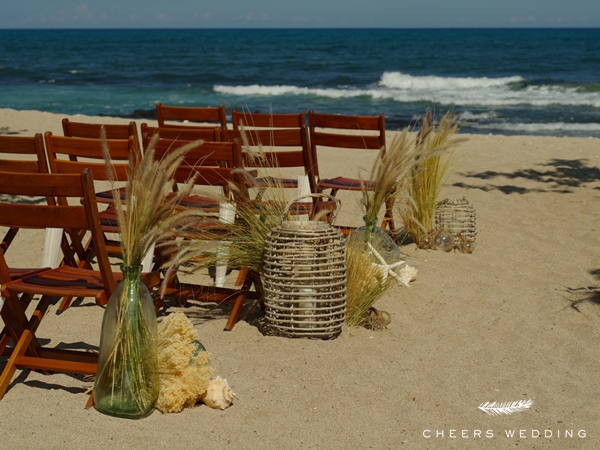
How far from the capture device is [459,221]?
6.55 metres

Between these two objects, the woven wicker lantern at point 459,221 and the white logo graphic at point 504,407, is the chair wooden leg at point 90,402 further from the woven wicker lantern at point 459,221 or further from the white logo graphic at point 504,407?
the woven wicker lantern at point 459,221

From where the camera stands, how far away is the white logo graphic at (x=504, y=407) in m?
3.74

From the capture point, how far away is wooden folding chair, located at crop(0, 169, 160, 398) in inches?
134

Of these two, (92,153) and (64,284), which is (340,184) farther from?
(64,284)

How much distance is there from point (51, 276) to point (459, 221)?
12.3ft

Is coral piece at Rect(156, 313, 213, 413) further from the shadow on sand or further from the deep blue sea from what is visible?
the deep blue sea

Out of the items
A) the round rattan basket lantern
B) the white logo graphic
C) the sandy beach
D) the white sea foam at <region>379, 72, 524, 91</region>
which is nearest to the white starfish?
the sandy beach

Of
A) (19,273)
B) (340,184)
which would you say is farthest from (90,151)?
(340,184)

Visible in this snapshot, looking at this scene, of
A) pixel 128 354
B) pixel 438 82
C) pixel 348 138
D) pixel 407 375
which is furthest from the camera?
pixel 438 82

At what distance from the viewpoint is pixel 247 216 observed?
4625mm

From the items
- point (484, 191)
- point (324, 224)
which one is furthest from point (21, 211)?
point (484, 191)

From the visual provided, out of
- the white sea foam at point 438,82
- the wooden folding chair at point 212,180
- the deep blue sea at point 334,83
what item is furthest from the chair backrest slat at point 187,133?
the white sea foam at point 438,82

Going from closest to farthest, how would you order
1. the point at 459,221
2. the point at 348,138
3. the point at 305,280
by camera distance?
the point at 305,280
the point at 348,138
the point at 459,221

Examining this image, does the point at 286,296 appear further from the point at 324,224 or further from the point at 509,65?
the point at 509,65
